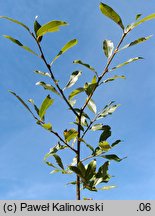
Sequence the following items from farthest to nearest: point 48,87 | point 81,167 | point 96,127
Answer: point 96,127 < point 48,87 < point 81,167

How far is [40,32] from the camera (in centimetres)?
224

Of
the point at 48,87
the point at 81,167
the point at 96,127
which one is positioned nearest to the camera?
the point at 81,167

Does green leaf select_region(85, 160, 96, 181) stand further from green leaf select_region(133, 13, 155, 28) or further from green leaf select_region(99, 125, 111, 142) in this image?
green leaf select_region(133, 13, 155, 28)

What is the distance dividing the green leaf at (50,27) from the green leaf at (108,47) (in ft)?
1.12

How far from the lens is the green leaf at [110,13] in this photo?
2283mm

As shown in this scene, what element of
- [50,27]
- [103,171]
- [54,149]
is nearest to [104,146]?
[103,171]

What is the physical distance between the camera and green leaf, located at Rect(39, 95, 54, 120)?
7.63ft

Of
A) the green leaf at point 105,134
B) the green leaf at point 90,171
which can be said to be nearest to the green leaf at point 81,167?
the green leaf at point 90,171

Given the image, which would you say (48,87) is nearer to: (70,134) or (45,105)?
(45,105)

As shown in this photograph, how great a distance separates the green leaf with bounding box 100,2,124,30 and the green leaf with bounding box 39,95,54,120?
0.56 metres

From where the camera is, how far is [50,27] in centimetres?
223

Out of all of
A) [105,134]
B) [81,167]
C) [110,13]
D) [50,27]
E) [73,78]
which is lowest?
[81,167]

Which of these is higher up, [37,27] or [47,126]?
[37,27]

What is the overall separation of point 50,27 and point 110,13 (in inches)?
13.5
